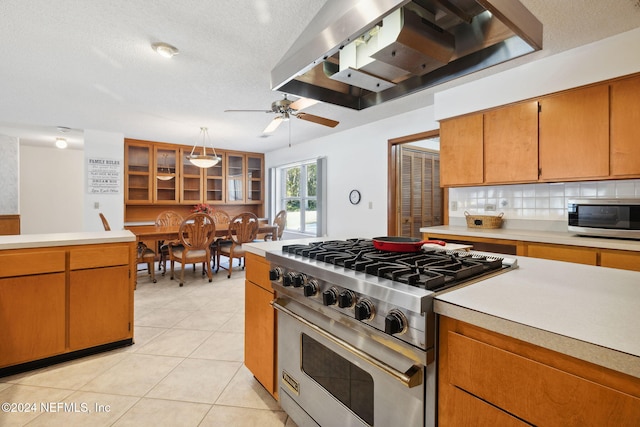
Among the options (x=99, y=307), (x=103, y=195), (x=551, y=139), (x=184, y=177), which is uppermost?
(x=184, y=177)

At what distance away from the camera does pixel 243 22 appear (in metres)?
1.97

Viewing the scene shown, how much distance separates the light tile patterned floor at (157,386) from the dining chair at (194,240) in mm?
1305

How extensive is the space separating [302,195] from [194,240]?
2.60m

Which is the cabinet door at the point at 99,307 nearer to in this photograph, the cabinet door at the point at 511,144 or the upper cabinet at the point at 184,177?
the cabinet door at the point at 511,144

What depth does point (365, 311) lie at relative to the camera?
94 centimetres

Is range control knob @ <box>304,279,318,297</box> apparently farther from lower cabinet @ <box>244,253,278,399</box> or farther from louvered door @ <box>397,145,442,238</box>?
louvered door @ <box>397,145,442,238</box>

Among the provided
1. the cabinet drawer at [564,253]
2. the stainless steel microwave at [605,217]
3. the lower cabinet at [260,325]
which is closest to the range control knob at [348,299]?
the lower cabinet at [260,325]

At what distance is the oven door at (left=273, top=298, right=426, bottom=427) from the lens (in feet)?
2.90

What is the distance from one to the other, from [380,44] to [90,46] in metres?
2.31

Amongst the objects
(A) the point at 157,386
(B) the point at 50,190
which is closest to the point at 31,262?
(A) the point at 157,386

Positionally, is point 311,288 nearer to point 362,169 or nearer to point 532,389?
point 532,389

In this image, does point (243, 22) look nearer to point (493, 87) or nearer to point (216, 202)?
point (493, 87)

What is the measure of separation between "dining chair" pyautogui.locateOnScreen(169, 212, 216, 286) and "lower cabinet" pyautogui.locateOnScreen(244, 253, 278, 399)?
235cm

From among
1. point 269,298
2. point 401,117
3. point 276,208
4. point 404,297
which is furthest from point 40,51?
point 276,208
